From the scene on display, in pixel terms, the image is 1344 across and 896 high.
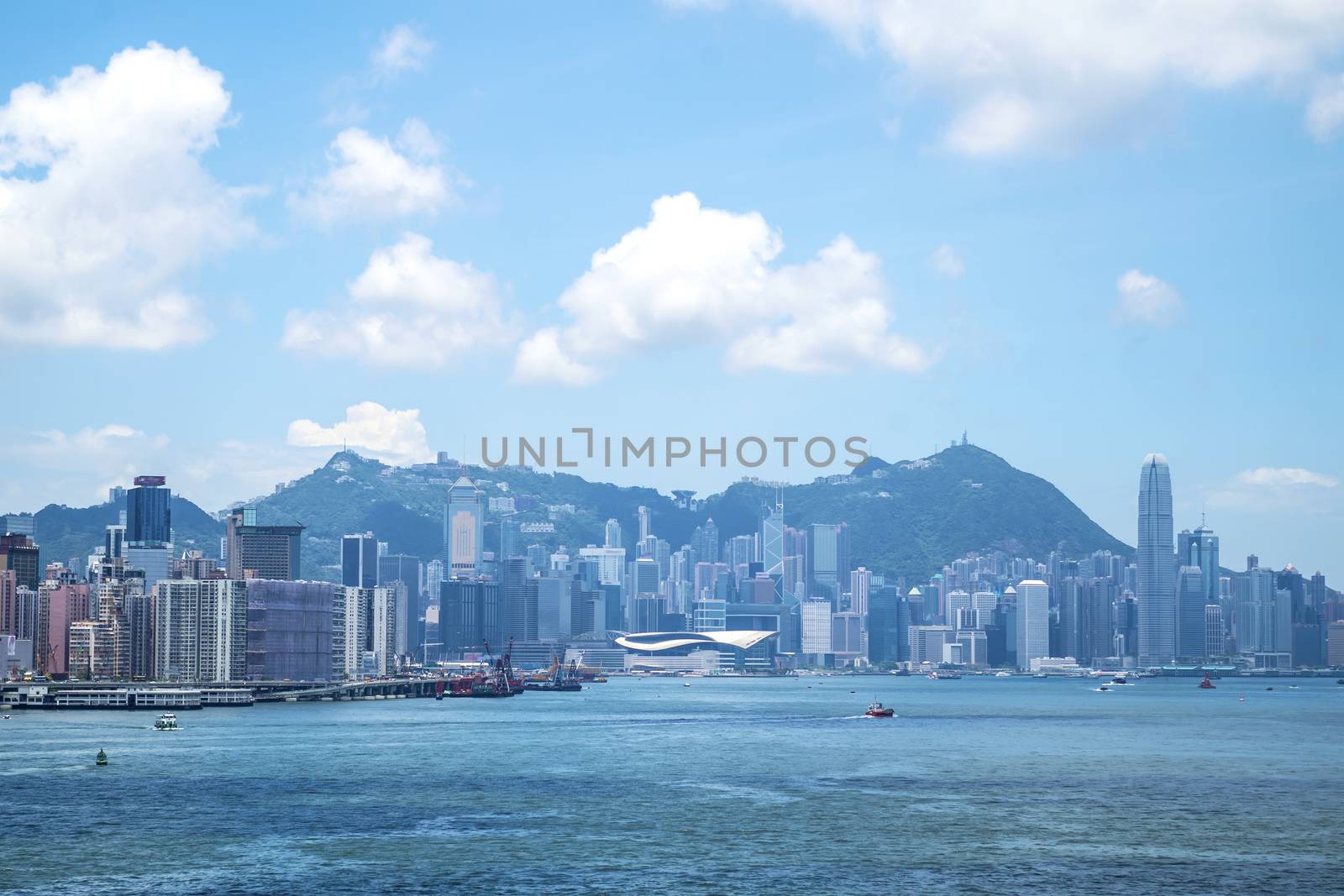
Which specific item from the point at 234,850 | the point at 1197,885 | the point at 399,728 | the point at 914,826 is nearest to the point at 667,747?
the point at 399,728

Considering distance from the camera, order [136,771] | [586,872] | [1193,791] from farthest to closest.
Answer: [136,771] → [1193,791] → [586,872]

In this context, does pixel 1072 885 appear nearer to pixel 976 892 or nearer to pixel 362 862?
pixel 976 892

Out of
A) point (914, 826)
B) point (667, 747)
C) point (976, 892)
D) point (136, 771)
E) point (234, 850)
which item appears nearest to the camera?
point (976, 892)

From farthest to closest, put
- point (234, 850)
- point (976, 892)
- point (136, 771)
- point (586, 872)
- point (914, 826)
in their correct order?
point (136, 771) → point (914, 826) → point (234, 850) → point (586, 872) → point (976, 892)

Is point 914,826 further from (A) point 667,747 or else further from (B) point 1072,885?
(A) point 667,747

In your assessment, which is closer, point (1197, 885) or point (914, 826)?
point (1197, 885)

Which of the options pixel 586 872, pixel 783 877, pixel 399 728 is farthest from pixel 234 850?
pixel 399 728
